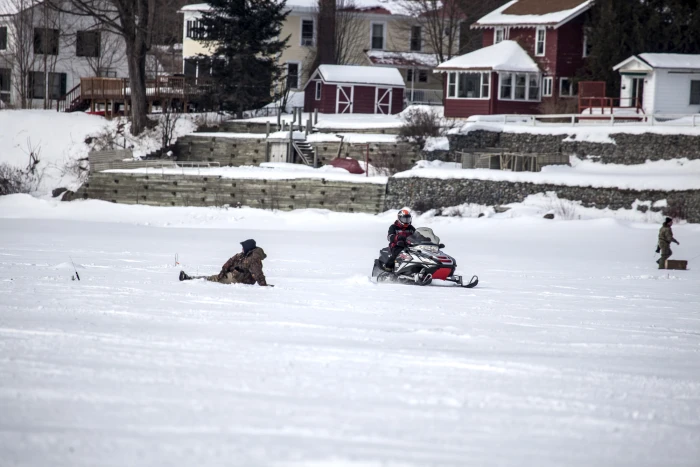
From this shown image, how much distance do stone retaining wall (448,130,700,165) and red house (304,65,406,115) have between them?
13882 millimetres

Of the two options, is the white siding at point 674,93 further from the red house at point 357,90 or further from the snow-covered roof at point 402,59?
the snow-covered roof at point 402,59

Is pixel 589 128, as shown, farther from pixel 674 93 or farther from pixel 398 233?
pixel 398 233

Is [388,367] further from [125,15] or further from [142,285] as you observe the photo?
[125,15]

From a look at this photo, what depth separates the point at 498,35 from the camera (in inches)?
1827

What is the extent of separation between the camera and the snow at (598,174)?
29266mm

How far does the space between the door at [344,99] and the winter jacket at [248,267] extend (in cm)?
3537

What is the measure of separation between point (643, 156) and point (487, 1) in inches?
1060

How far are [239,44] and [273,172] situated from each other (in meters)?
12.2

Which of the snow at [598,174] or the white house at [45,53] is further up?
the white house at [45,53]

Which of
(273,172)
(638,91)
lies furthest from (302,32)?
(273,172)

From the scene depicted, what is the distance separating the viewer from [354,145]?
36.8 m

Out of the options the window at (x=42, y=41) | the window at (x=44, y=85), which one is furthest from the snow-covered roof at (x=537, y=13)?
the window at (x=44, y=85)

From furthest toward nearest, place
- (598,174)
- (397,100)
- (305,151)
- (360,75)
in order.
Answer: (397,100), (360,75), (305,151), (598,174)

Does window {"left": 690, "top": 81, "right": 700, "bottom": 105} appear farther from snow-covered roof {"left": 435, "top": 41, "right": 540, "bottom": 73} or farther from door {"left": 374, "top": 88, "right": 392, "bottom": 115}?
door {"left": 374, "top": 88, "right": 392, "bottom": 115}
